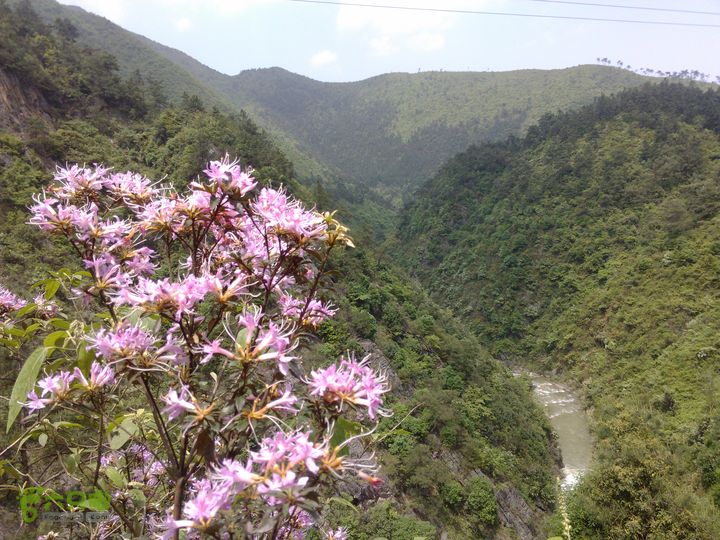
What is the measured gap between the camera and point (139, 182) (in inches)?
57.3

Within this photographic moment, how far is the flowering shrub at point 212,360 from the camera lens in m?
0.90

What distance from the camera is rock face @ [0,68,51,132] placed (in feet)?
63.4

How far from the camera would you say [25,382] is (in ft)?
3.51

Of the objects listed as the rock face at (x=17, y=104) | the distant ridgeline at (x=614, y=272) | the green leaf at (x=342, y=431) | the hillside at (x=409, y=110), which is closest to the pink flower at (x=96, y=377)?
the green leaf at (x=342, y=431)

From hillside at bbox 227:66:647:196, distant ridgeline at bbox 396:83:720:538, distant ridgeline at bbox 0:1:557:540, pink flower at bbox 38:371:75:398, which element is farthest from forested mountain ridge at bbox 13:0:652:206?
pink flower at bbox 38:371:75:398

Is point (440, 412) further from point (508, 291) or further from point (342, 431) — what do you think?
point (508, 291)

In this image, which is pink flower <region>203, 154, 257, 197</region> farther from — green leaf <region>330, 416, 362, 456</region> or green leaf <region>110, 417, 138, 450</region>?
green leaf <region>110, 417, 138, 450</region>

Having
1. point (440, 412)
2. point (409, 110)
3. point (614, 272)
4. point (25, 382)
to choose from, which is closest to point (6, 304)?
point (25, 382)

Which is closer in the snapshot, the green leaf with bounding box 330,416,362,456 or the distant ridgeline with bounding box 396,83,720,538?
the green leaf with bounding box 330,416,362,456

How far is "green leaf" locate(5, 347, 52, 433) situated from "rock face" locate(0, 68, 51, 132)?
24.4 meters

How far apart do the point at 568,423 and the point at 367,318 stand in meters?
14.4

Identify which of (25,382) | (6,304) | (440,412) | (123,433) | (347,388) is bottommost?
(440,412)

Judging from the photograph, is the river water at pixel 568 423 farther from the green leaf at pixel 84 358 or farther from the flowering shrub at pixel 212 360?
the green leaf at pixel 84 358

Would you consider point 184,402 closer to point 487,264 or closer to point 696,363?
point 696,363
